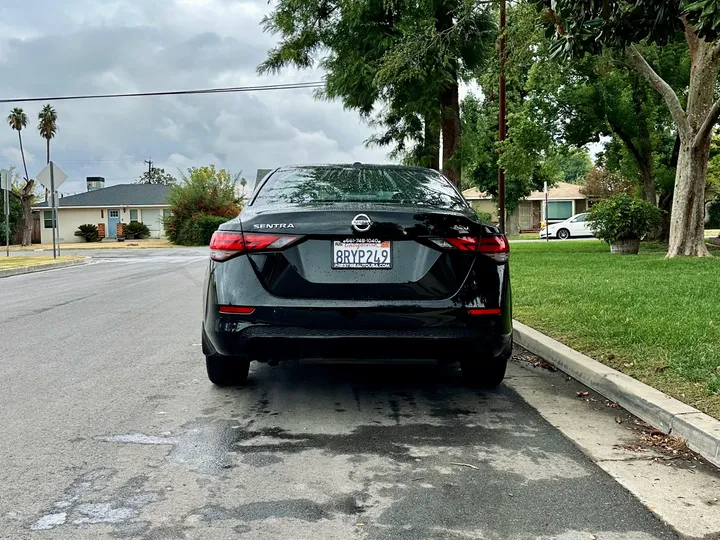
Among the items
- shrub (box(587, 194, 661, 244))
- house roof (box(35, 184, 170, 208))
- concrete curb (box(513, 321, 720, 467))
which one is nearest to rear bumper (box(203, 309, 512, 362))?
concrete curb (box(513, 321, 720, 467))

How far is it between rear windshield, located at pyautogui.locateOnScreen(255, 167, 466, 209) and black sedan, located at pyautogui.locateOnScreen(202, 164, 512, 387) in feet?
1.10

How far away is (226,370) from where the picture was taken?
511cm

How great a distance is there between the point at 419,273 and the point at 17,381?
11.2 feet

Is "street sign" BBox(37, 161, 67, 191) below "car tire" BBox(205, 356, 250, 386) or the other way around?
the other way around

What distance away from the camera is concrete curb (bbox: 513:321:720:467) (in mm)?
3742

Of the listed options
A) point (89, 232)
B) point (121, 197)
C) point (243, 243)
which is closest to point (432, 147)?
point (243, 243)

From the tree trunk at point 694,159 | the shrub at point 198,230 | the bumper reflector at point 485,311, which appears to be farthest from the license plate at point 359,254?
the shrub at point 198,230

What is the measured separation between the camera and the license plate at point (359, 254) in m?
→ 4.20

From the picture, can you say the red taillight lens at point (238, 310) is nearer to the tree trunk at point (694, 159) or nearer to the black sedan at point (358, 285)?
the black sedan at point (358, 285)

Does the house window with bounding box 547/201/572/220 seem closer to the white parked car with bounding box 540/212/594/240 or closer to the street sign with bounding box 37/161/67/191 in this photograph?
the white parked car with bounding box 540/212/594/240

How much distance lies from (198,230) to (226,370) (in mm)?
37473

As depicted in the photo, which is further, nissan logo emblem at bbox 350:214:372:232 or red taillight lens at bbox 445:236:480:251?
red taillight lens at bbox 445:236:480:251

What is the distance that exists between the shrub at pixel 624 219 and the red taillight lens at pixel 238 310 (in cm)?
1700

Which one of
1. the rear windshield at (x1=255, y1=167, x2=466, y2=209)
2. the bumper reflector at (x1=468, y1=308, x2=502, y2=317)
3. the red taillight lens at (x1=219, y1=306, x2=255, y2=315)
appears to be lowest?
the bumper reflector at (x1=468, y1=308, x2=502, y2=317)
